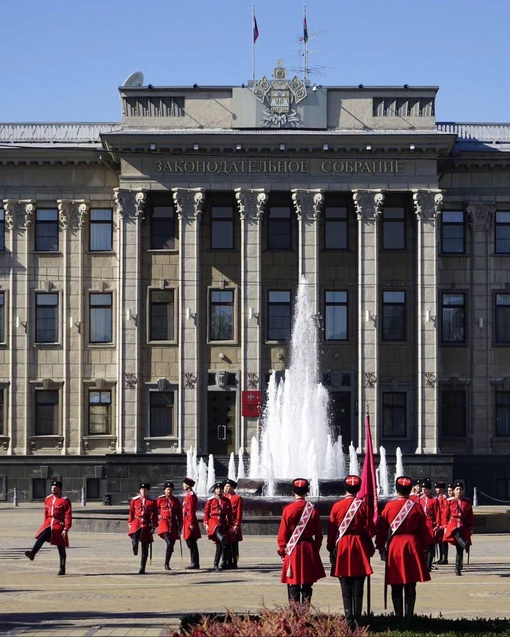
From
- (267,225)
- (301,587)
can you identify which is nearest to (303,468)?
(267,225)

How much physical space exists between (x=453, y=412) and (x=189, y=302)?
36.2 feet

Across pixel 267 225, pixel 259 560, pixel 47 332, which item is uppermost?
pixel 267 225

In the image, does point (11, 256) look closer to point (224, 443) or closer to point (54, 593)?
point (224, 443)

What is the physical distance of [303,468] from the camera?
49531 mm

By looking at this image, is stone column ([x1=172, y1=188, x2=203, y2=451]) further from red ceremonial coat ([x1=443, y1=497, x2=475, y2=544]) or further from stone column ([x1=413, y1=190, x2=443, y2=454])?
red ceremonial coat ([x1=443, y1=497, x2=475, y2=544])

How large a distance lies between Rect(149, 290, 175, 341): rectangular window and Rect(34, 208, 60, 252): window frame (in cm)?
468

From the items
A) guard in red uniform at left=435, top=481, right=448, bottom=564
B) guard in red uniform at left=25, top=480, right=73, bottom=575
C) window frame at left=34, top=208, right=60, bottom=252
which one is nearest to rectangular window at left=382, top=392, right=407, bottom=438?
window frame at left=34, top=208, right=60, bottom=252

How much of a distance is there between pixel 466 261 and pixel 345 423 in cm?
796

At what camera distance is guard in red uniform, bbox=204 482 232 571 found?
99.7ft

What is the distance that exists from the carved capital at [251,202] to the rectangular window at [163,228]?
2.78m

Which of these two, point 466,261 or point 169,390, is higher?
point 466,261

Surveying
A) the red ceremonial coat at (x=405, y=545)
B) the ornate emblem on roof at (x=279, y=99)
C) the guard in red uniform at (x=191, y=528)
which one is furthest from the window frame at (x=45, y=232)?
the red ceremonial coat at (x=405, y=545)

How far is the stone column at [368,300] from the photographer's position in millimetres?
59344

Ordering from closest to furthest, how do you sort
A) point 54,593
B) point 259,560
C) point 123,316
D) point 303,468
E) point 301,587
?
point 301,587, point 54,593, point 259,560, point 303,468, point 123,316
